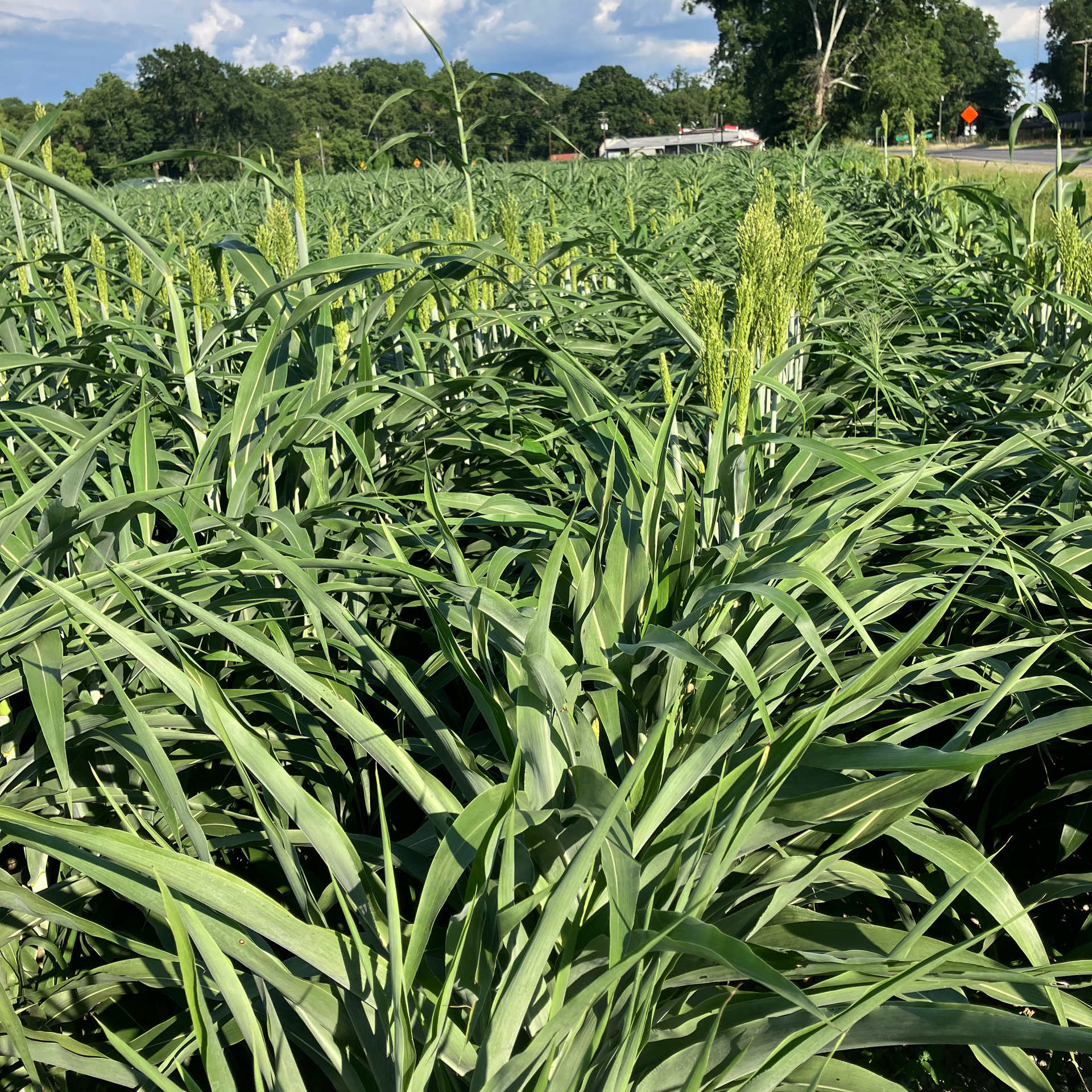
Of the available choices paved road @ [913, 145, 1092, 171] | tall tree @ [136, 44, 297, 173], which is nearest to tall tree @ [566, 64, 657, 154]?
tall tree @ [136, 44, 297, 173]

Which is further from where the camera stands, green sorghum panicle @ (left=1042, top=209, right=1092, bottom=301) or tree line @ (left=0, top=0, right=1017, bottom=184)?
tree line @ (left=0, top=0, right=1017, bottom=184)

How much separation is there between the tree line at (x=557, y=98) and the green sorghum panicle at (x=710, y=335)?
39.1 inches

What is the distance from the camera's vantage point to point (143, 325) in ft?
7.32

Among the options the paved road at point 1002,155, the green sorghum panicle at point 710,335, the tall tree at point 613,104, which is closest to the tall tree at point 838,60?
the paved road at point 1002,155

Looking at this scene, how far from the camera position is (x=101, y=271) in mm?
2320

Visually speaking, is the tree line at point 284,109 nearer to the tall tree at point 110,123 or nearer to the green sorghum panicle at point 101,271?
the tall tree at point 110,123

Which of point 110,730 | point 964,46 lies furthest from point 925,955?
point 964,46

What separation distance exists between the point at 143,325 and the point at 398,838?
1.58m

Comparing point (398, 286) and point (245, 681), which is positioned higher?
point (398, 286)

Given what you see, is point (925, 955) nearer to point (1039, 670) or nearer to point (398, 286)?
Result: point (1039, 670)

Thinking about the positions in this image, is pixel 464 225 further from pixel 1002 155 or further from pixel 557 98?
pixel 557 98

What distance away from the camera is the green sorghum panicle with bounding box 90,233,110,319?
90.2 inches

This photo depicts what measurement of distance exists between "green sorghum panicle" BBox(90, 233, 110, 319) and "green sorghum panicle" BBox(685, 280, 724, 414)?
1.56 m

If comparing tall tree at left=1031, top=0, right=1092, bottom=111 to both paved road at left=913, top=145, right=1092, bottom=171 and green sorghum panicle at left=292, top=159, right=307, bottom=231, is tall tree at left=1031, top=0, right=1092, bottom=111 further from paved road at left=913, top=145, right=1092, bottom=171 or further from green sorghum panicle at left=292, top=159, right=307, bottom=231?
green sorghum panicle at left=292, top=159, right=307, bottom=231
